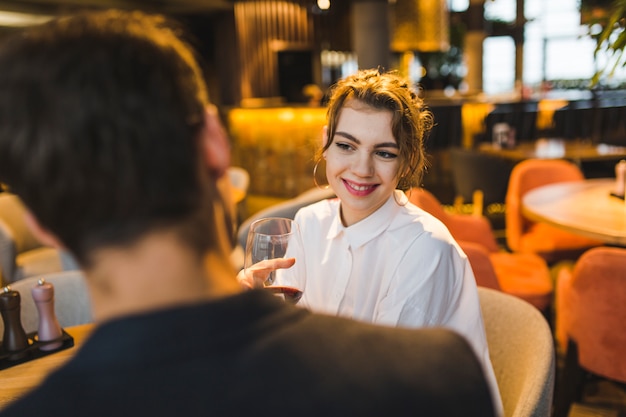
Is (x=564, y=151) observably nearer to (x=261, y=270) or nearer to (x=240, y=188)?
(x=240, y=188)

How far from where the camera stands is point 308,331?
2.02 ft

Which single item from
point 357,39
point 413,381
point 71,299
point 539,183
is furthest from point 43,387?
point 357,39

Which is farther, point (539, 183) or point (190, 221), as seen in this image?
point (539, 183)

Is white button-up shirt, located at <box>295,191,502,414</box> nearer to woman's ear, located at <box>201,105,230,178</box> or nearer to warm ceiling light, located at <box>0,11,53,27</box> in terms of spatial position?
woman's ear, located at <box>201,105,230,178</box>

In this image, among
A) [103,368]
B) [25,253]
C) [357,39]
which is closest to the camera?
[103,368]

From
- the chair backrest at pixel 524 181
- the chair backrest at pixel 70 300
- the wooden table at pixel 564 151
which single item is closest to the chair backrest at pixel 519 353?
the chair backrest at pixel 70 300

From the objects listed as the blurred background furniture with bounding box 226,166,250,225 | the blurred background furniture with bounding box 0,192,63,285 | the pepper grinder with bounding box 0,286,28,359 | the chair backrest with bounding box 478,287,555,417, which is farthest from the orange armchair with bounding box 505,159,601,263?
the pepper grinder with bounding box 0,286,28,359

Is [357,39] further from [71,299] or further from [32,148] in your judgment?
[32,148]

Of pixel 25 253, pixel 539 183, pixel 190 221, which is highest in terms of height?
pixel 190 221

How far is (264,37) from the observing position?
31.9 feet

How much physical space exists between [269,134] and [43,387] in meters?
7.60

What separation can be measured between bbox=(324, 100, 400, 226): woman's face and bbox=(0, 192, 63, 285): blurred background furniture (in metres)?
2.19

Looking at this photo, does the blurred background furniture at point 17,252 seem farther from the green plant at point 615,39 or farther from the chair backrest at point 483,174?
the chair backrest at point 483,174

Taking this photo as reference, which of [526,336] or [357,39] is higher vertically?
[357,39]
